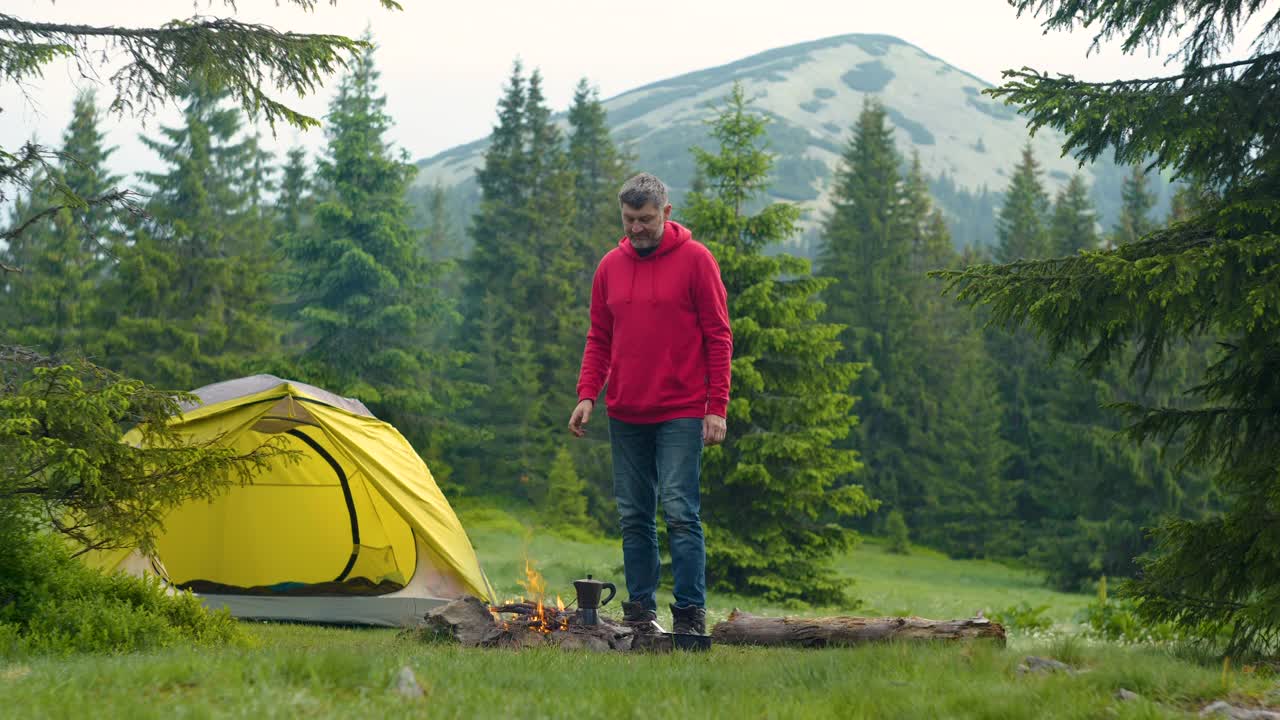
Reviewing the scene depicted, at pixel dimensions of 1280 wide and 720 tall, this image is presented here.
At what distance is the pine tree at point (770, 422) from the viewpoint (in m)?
14.7

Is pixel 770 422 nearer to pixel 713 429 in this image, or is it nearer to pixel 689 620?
pixel 689 620

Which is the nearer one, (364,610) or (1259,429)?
(1259,429)

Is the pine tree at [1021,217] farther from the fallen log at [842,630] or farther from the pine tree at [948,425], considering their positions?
the fallen log at [842,630]

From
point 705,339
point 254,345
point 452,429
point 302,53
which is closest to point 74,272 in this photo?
point 254,345

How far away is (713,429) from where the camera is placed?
5.41 metres

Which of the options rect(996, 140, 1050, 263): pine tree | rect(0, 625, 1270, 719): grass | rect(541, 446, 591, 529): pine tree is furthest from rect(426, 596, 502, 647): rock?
rect(996, 140, 1050, 263): pine tree

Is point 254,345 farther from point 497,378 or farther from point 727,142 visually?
point 727,142

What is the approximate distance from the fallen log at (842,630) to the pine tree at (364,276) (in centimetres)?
2046

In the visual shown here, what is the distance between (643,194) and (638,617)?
2314 millimetres

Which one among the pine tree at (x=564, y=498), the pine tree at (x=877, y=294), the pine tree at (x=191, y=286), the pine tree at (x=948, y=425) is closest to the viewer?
the pine tree at (x=191, y=286)

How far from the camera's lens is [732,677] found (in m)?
4.06

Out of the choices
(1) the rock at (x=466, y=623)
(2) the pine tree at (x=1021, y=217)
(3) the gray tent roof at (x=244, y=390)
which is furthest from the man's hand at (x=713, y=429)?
(2) the pine tree at (x=1021, y=217)

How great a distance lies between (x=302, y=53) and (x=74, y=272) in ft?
89.8

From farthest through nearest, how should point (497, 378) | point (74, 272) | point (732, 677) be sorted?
point (497, 378) → point (74, 272) → point (732, 677)
